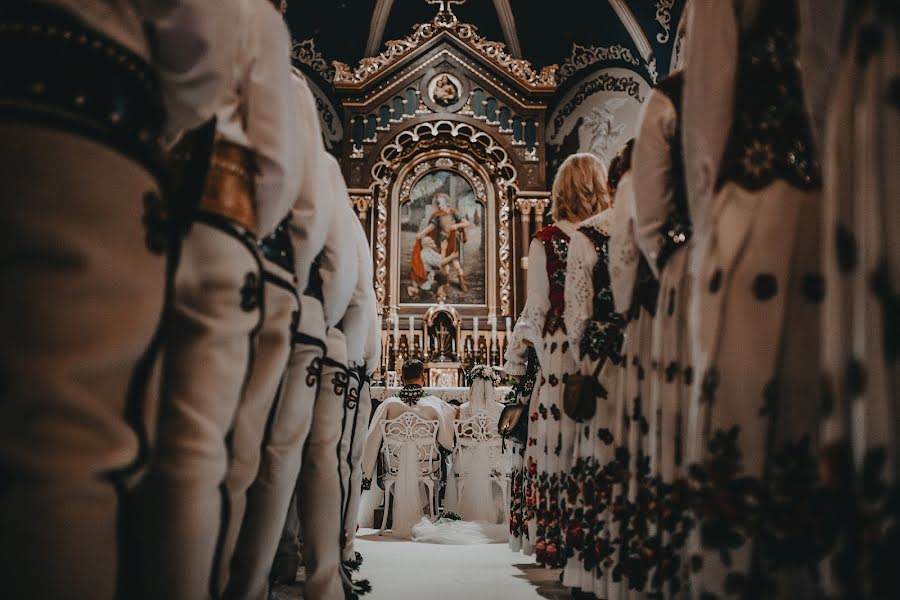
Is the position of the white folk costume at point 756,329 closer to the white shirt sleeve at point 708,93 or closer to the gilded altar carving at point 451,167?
the white shirt sleeve at point 708,93

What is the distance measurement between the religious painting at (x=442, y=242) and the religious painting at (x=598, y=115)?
137 cm

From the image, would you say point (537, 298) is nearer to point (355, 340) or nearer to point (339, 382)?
point (355, 340)

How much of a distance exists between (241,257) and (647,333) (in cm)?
123

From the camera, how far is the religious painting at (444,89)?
28.9 ft

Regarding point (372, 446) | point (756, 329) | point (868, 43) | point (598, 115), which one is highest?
point (598, 115)

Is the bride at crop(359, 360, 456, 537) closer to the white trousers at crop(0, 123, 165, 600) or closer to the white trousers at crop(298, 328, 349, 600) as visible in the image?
the white trousers at crop(298, 328, 349, 600)

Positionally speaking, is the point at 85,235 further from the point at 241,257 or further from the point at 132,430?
the point at 241,257

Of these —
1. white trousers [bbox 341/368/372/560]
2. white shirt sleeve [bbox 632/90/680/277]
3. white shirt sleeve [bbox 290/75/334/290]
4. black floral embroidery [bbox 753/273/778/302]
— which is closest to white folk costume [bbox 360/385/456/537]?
white trousers [bbox 341/368/372/560]

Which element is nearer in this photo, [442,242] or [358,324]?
[358,324]

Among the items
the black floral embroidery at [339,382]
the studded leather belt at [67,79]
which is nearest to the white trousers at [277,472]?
the black floral embroidery at [339,382]

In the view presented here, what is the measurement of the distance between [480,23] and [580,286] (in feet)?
26.1

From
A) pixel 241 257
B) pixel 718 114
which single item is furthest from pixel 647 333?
pixel 241 257

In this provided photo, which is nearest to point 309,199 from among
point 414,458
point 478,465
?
point 414,458

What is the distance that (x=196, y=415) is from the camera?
1.25 metres
